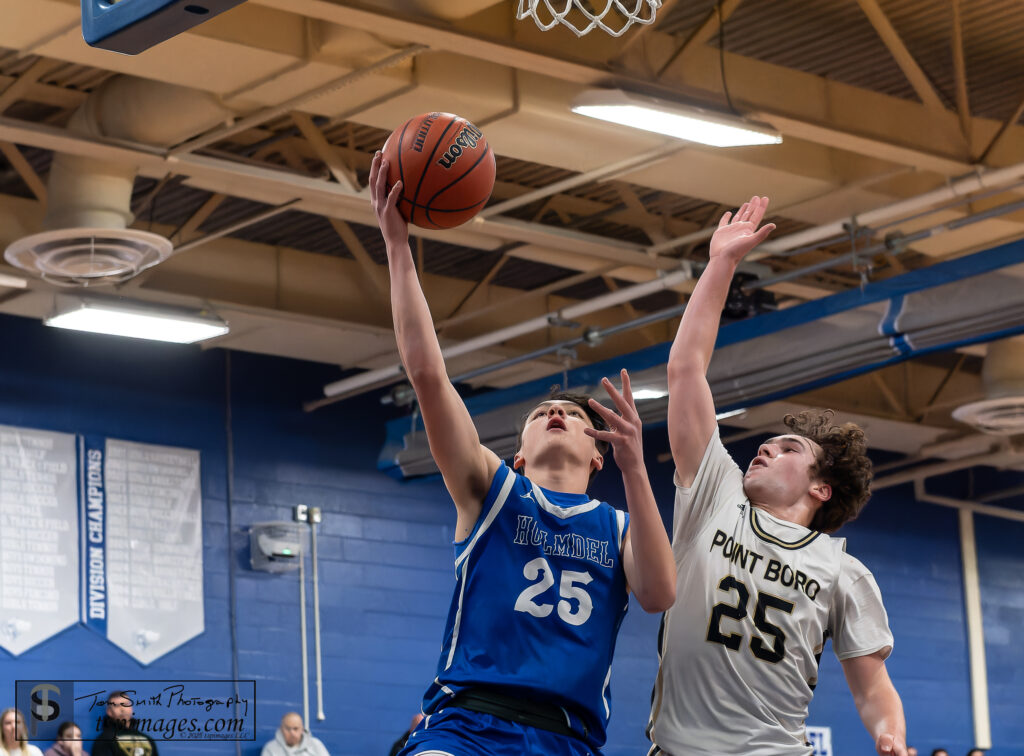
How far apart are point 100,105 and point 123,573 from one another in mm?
5195

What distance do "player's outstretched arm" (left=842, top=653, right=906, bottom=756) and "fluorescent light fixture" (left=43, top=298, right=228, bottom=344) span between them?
810 cm

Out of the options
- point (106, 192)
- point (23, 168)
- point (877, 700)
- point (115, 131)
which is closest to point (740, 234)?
point (877, 700)

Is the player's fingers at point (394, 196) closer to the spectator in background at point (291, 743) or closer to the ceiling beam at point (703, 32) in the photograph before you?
the ceiling beam at point (703, 32)

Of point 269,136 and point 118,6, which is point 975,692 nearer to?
point 269,136

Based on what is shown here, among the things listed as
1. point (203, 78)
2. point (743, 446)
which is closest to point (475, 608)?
point (203, 78)

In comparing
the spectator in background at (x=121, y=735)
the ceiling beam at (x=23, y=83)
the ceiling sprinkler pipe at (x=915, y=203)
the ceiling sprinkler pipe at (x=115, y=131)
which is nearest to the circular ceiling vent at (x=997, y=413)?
the ceiling sprinkler pipe at (x=915, y=203)

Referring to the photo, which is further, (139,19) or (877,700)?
(139,19)

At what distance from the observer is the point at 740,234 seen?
451 centimetres

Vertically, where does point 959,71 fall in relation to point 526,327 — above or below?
above

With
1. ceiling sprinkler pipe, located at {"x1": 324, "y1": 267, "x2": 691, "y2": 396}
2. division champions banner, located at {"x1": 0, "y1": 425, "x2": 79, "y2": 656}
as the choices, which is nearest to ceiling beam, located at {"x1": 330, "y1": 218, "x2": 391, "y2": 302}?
ceiling sprinkler pipe, located at {"x1": 324, "y1": 267, "x2": 691, "y2": 396}

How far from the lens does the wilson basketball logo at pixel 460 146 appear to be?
4219 mm

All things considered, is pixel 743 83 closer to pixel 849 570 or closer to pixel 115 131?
pixel 115 131

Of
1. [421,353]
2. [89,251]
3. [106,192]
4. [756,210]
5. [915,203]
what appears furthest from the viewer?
[915,203]

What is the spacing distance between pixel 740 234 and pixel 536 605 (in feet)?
4.47
